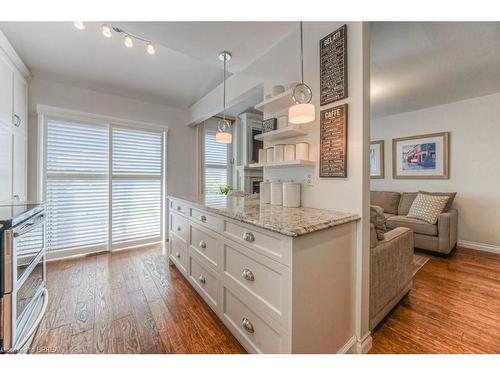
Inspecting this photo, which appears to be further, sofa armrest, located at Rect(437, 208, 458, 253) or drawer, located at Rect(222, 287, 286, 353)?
sofa armrest, located at Rect(437, 208, 458, 253)

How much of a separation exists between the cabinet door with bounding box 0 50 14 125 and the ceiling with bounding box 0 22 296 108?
13.9 inches

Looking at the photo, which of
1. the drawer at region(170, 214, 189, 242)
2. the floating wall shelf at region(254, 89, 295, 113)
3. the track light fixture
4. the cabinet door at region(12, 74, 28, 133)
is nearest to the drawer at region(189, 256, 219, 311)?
the drawer at region(170, 214, 189, 242)

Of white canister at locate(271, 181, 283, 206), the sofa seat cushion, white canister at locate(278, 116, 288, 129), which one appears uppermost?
white canister at locate(278, 116, 288, 129)

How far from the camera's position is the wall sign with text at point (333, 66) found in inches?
55.2

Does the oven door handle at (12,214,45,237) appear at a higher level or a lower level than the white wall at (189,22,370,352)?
lower

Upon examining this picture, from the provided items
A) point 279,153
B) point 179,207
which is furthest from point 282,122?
point 179,207

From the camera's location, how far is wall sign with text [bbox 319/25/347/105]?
1.40m

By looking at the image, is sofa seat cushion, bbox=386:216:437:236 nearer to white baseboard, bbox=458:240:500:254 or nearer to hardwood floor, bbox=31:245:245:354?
white baseboard, bbox=458:240:500:254

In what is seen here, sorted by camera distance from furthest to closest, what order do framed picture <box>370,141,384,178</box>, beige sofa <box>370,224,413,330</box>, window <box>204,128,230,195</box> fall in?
framed picture <box>370,141,384,178</box>, window <box>204,128,230,195</box>, beige sofa <box>370,224,413,330</box>

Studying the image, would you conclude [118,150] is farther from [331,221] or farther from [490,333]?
[490,333]

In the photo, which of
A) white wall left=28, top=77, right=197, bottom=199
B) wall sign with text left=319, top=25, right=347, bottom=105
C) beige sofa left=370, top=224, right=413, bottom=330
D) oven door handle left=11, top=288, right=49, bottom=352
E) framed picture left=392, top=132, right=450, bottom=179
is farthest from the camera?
framed picture left=392, top=132, right=450, bottom=179

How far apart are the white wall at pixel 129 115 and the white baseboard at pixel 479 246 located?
4.70m

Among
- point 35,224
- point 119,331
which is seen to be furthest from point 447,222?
point 35,224

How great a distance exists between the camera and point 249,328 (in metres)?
1.28
